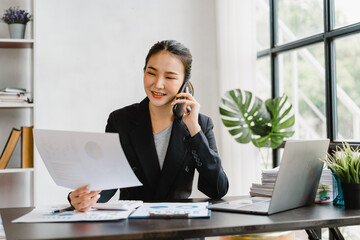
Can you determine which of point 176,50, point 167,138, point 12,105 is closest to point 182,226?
point 167,138

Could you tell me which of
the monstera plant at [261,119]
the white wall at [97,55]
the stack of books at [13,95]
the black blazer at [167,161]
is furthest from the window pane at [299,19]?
the stack of books at [13,95]

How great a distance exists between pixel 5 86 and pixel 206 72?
5.86ft

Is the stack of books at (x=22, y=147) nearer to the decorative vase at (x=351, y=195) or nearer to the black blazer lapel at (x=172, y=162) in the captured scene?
the black blazer lapel at (x=172, y=162)

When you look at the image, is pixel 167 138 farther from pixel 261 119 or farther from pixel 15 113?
pixel 15 113

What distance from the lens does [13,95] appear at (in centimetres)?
306

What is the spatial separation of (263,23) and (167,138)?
250 cm

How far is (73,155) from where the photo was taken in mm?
1261

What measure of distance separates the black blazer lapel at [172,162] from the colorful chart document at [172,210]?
12.4 inches

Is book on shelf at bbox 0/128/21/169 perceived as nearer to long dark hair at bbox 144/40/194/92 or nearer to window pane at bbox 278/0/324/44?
long dark hair at bbox 144/40/194/92

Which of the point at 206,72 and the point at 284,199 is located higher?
the point at 206,72

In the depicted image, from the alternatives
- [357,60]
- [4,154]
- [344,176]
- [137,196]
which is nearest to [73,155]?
[137,196]

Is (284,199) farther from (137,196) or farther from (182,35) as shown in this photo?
(182,35)

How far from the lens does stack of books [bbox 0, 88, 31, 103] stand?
9.95 feet

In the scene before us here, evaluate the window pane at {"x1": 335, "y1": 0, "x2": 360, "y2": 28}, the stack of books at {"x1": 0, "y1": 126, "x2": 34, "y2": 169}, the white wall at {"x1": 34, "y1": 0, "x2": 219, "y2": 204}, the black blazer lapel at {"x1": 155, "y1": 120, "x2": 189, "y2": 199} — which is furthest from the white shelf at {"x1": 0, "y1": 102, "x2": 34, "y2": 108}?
the window pane at {"x1": 335, "y1": 0, "x2": 360, "y2": 28}
